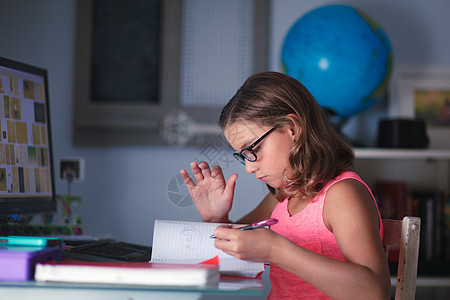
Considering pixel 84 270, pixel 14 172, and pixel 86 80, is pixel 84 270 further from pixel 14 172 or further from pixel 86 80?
pixel 86 80

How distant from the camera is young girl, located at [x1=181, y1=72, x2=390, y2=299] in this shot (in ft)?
2.37

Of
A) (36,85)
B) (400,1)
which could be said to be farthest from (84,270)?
(400,1)

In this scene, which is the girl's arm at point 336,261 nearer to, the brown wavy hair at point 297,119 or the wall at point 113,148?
the brown wavy hair at point 297,119

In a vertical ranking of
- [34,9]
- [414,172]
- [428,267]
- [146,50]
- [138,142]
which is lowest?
[428,267]

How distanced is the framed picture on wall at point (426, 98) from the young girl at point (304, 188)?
36.0 inches

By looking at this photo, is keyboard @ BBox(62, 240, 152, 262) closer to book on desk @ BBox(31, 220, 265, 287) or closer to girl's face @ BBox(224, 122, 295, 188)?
book on desk @ BBox(31, 220, 265, 287)

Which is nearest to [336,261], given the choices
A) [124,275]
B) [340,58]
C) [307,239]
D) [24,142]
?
[307,239]

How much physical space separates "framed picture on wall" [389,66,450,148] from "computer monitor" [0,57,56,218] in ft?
4.22

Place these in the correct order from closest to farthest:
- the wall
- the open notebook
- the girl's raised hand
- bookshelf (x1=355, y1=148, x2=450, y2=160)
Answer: the open notebook < the girl's raised hand < bookshelf (x1=355, y1=148, x2=450, y2=160) < the wall

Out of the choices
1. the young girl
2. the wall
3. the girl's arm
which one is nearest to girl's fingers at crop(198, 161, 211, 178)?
the young girl

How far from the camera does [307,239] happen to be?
93 centimetres

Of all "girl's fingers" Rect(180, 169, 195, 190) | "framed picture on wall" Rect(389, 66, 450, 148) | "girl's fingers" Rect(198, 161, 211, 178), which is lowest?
"girl's fingers" Rect(180, 169, 195, 190)

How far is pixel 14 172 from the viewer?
3.41 ft

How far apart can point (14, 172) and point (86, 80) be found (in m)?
0.79
